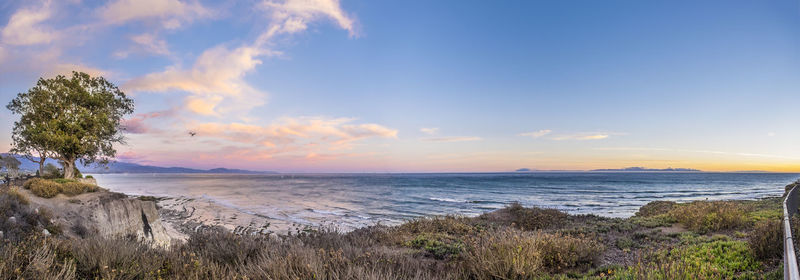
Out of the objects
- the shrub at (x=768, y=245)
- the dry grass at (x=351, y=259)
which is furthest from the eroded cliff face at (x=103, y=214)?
the shrub at (x=768, y=245)

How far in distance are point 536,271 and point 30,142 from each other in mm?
28508

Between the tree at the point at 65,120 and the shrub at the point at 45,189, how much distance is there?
489 cm

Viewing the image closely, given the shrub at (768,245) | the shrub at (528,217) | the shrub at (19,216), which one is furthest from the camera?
the shrub at (528,217)

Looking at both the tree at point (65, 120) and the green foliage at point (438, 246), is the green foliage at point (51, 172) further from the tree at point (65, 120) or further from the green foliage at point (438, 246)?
the green foliage at point (438, 246)

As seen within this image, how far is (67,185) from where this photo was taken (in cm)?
1572

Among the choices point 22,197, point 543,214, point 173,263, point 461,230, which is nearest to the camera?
point 173,263

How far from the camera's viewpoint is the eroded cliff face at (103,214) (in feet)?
42.4

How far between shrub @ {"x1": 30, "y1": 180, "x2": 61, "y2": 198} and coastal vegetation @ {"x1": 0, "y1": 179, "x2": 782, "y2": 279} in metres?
2.10

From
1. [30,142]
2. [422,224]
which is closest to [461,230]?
[422,224]

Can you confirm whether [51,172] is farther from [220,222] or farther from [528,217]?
[528,217]

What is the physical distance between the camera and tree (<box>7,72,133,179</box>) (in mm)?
19145

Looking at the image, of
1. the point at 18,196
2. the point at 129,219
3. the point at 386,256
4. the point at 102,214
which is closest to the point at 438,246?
the point at 386,256

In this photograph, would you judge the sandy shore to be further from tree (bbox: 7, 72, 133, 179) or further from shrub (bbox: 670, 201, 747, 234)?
shrub (bbox: 670, 201, 747, 234)

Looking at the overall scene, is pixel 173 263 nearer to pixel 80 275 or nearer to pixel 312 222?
pixel 80 275
